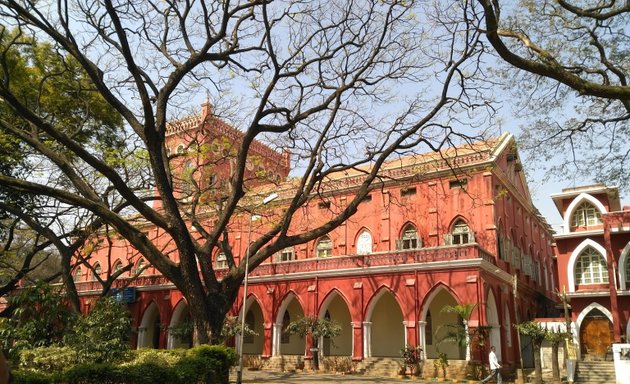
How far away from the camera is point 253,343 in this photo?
95.7ft

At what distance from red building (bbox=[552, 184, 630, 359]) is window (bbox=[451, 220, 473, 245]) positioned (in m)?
4.57

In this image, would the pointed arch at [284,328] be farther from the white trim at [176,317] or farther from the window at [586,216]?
the window at [586,216]

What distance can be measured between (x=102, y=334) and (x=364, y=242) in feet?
47.4

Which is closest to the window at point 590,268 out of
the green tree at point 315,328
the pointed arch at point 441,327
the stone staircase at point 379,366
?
the pointed arch at point 441,327

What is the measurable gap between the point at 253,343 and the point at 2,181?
21.3m

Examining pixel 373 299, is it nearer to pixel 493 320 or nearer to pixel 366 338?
pixel 366 338

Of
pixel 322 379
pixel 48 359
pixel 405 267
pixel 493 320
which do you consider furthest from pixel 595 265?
pixel 48 359

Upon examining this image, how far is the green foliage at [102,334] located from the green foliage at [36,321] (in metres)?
0.61

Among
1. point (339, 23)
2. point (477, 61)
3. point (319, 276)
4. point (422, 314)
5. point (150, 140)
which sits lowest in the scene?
point (422, 314)

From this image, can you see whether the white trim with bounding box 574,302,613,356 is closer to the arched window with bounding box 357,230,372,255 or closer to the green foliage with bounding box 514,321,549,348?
the green foliage with bounding box 514,321,549,348

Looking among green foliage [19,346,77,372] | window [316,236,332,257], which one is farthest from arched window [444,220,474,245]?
green foliage [19,346,77,372]

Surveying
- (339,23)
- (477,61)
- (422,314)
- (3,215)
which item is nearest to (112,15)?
(339,23)

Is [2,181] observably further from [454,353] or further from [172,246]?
[172,246]

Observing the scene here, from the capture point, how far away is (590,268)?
2391 cm
